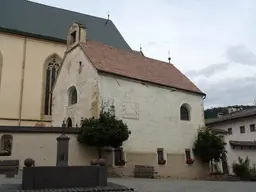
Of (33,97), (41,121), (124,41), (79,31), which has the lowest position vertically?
(41,121)

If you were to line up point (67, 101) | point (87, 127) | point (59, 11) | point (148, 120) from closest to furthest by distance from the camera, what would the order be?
point (87, 127), point (148, 120), point (67, 101), point (59, 11)

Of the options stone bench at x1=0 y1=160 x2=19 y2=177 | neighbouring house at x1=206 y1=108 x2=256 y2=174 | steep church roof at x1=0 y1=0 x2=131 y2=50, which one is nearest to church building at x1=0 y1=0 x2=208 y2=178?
steep church roof at x1=0 y1=0 x2=131 y2=50

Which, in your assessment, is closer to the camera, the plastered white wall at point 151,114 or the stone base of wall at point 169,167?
the stone base of wall at point 169,167

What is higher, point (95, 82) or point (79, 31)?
point (79, 31)

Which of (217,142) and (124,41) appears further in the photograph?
(124,41)

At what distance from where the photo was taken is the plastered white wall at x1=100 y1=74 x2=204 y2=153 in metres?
20.5

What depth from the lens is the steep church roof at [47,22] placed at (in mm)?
29406

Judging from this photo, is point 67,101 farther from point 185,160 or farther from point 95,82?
point 185,160

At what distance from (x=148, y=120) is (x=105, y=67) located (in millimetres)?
4577

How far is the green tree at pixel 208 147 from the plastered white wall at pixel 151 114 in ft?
2.03

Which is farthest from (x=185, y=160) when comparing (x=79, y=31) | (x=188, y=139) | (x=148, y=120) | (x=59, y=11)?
(x=59, y=11)

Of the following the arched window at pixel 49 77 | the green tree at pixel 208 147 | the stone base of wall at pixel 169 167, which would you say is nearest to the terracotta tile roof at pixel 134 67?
the green tree at pixel 208 147

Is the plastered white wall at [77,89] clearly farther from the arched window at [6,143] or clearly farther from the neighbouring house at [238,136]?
the neighbouring house at [238,136]

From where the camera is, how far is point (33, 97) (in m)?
28.3
